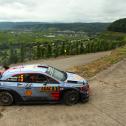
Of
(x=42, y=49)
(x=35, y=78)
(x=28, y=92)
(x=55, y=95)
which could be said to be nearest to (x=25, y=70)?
(x=35, y=78)

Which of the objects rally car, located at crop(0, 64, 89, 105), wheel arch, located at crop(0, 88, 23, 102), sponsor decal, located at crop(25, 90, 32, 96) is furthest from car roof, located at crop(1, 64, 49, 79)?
sponsor decal, located at crop(25, 90, 32, 96)

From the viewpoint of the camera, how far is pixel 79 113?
1307 cm

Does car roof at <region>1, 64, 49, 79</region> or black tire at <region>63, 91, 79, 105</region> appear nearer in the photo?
black tire at <region>63, 91, 79, 105</region>

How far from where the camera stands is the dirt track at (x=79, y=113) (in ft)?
39.6

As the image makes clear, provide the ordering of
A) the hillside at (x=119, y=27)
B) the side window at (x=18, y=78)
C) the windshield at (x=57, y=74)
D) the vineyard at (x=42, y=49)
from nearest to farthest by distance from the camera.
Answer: the side window at (x=18, y=78), the windshield at (x=57, y=74), the vineyard at (x=42, y=49), the hillside at (x=119, y=27)

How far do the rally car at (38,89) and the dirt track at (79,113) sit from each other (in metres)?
0.33

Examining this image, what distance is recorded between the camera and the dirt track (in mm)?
12078

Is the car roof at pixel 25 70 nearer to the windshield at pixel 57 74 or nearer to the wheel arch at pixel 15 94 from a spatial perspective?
the windshield at pixel 57 74

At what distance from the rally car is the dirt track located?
1.08ft

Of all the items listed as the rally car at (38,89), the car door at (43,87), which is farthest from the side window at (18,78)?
the car door at (43,87)

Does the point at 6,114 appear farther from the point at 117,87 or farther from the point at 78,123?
the point at 117,87

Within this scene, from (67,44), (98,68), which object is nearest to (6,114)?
(98,68)

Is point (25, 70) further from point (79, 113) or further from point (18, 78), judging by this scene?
point (79, 113)

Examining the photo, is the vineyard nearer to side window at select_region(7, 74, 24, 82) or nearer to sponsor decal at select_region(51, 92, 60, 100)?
side window at select_region(7, 74, 24, 82)
